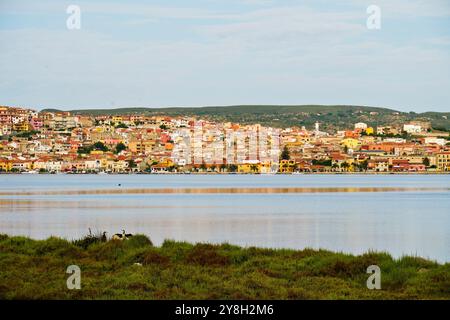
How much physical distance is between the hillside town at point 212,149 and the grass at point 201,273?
121825 millimetres

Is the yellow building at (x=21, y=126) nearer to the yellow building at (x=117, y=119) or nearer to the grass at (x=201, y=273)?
the yellow building at (x=117, y=119)

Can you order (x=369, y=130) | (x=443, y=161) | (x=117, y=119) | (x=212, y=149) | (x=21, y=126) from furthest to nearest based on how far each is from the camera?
(x=117, y=119) → (x=369, y=130) → (x=21, y=126) → (x=212, y=149) → (x=443, y=161)

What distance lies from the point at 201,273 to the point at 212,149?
125 meters

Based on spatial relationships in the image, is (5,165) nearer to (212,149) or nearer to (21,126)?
(21,126)

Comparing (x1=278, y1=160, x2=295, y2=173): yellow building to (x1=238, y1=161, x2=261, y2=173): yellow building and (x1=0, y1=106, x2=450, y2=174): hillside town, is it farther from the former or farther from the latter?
(x1=238, y1=161, x2=261, y2=173): yellow building

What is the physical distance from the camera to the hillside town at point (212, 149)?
135 m

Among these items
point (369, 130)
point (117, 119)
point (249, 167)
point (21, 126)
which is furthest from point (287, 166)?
point (21, 126)

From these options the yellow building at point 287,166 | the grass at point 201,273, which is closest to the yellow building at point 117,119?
the yellow building at point 287,166

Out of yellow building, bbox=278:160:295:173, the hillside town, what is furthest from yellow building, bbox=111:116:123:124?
yellow building, bbox=278:160:295:173

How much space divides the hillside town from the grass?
12183cm

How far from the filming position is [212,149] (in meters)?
136

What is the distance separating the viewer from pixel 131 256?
1163 cm

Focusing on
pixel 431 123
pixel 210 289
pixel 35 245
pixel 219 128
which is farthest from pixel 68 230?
pixel 431 123

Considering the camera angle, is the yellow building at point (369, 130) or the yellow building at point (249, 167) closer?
the yellow building at point (249, 167)
